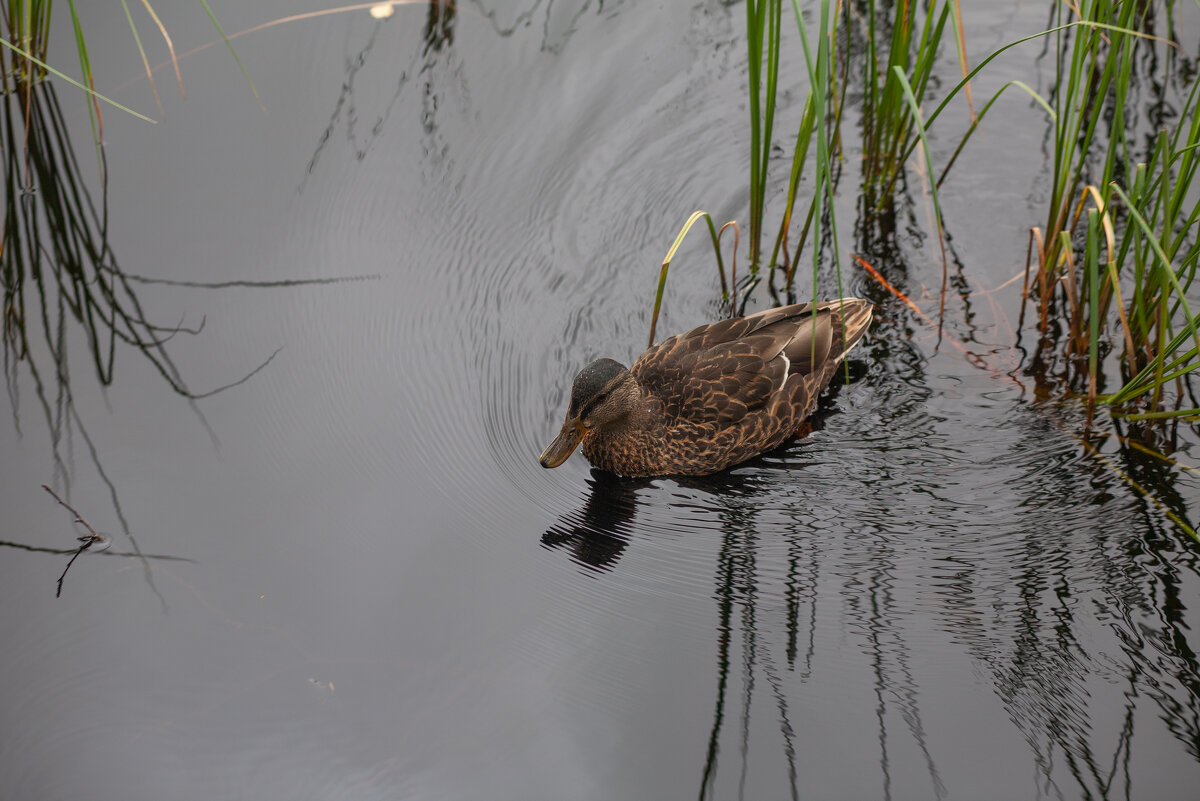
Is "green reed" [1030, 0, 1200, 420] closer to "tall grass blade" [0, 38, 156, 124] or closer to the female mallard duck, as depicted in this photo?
the female mallard duck

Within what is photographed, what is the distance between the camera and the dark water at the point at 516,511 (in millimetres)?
4047

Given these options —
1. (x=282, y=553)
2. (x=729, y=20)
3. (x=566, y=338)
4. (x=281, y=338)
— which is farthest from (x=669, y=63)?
(x=282, y=553)

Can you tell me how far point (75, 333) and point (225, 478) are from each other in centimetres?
144

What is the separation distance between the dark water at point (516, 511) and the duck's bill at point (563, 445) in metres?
0.15

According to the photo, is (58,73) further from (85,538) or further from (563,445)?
(563,445)

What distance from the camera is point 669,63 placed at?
24.4 feet

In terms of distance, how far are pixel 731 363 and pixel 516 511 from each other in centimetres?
134

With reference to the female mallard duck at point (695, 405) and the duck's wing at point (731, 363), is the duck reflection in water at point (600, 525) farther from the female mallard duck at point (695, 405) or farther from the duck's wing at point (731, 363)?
the duck's wing at point (731, 363)

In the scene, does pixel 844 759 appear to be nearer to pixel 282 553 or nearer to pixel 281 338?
pixel 282 553

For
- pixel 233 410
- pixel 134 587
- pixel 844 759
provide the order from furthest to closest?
pixel 233 410 < pixel 134 587 < pixel 844 759

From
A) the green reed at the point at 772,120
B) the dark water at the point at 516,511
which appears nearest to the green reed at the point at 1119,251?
the dark water at the point at 516,511

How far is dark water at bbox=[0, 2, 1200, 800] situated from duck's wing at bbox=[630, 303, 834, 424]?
0.34 metres

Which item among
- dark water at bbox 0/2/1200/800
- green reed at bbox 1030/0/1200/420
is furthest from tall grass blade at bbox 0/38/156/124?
green reed at bbox 1030/0/1200/420

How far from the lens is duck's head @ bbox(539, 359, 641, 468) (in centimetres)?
507
